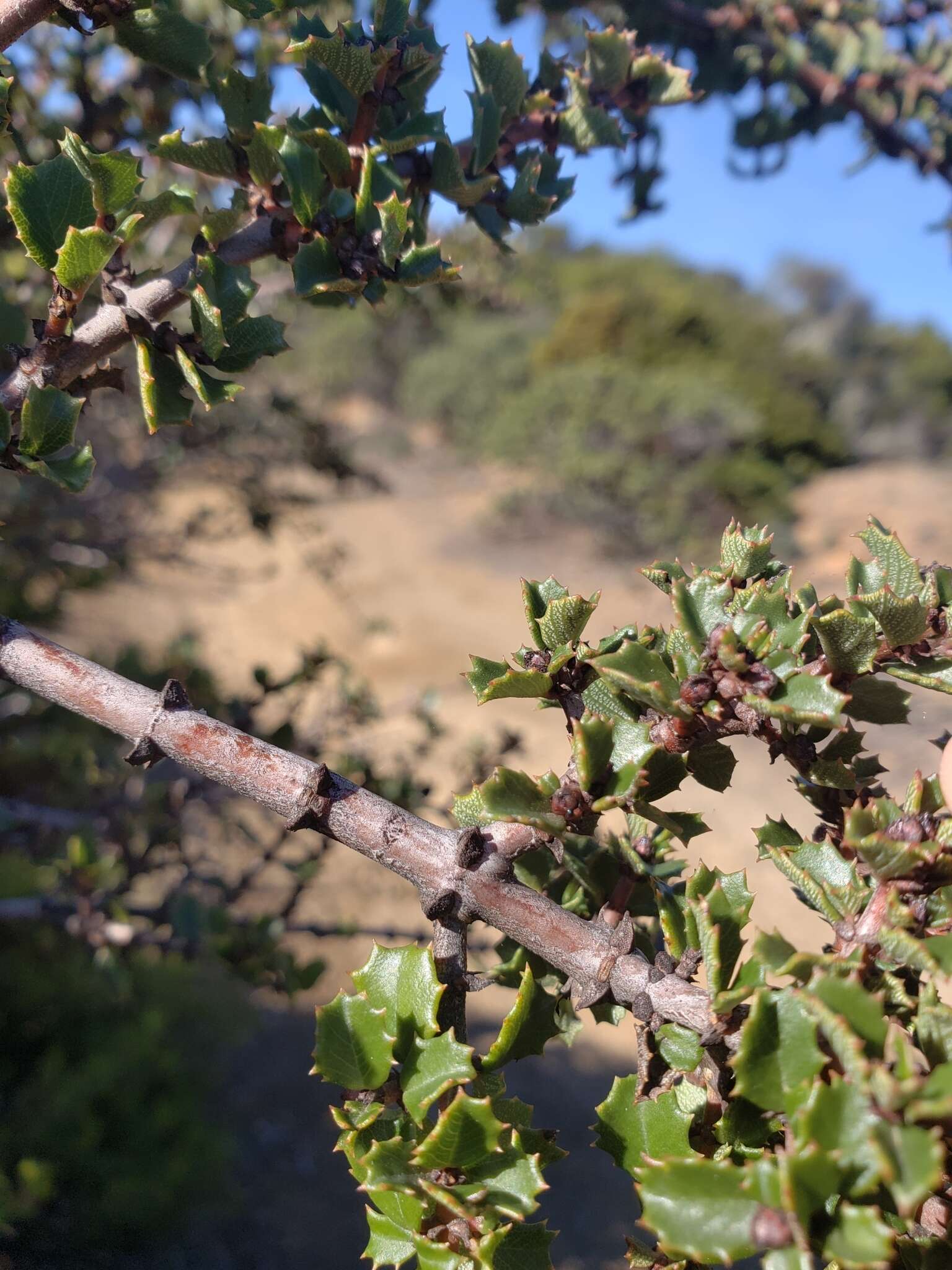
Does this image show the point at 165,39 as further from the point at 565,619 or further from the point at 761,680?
the point at 761,680

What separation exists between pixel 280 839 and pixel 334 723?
3.80 ft

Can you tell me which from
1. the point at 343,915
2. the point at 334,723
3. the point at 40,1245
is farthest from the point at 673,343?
the point at 40,1245

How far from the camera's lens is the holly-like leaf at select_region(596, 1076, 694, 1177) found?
0.68m

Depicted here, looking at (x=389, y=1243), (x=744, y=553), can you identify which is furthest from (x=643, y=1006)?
(x=744, y=553)

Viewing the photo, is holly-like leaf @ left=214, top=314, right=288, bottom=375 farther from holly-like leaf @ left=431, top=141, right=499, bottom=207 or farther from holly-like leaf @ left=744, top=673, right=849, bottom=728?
holly-like leaf @ left=744, top=673, right=849, bottom=728

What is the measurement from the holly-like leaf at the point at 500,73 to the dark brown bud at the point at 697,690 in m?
0.77

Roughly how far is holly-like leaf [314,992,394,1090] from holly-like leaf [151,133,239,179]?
869 millimetres

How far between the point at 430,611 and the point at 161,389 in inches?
315

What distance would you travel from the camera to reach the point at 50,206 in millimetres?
838

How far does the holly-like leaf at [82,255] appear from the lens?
2.62 feet

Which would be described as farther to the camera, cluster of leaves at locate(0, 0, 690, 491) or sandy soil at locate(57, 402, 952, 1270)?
sandy soil at locate(57, 402, 952, 1270)

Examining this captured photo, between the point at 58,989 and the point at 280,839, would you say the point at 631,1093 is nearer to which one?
the point at 280,839

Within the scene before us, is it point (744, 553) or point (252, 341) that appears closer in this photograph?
point (744, 553)

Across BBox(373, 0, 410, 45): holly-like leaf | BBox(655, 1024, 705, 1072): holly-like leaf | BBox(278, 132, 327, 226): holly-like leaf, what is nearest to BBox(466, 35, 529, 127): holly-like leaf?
BBox(373, 0, 410, 45): holly-like leaf
